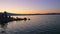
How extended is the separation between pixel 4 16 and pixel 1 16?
2.60 m

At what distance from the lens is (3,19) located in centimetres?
7025

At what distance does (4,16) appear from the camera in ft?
245

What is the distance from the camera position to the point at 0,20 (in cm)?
6794

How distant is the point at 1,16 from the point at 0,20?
494cm

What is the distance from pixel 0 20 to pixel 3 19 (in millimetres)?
2640

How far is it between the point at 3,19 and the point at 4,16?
4.66 m

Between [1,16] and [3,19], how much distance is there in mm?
3149

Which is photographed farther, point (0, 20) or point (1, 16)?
point (1, 16)

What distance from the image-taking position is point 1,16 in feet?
237

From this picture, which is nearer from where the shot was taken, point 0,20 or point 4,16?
point 0,20
